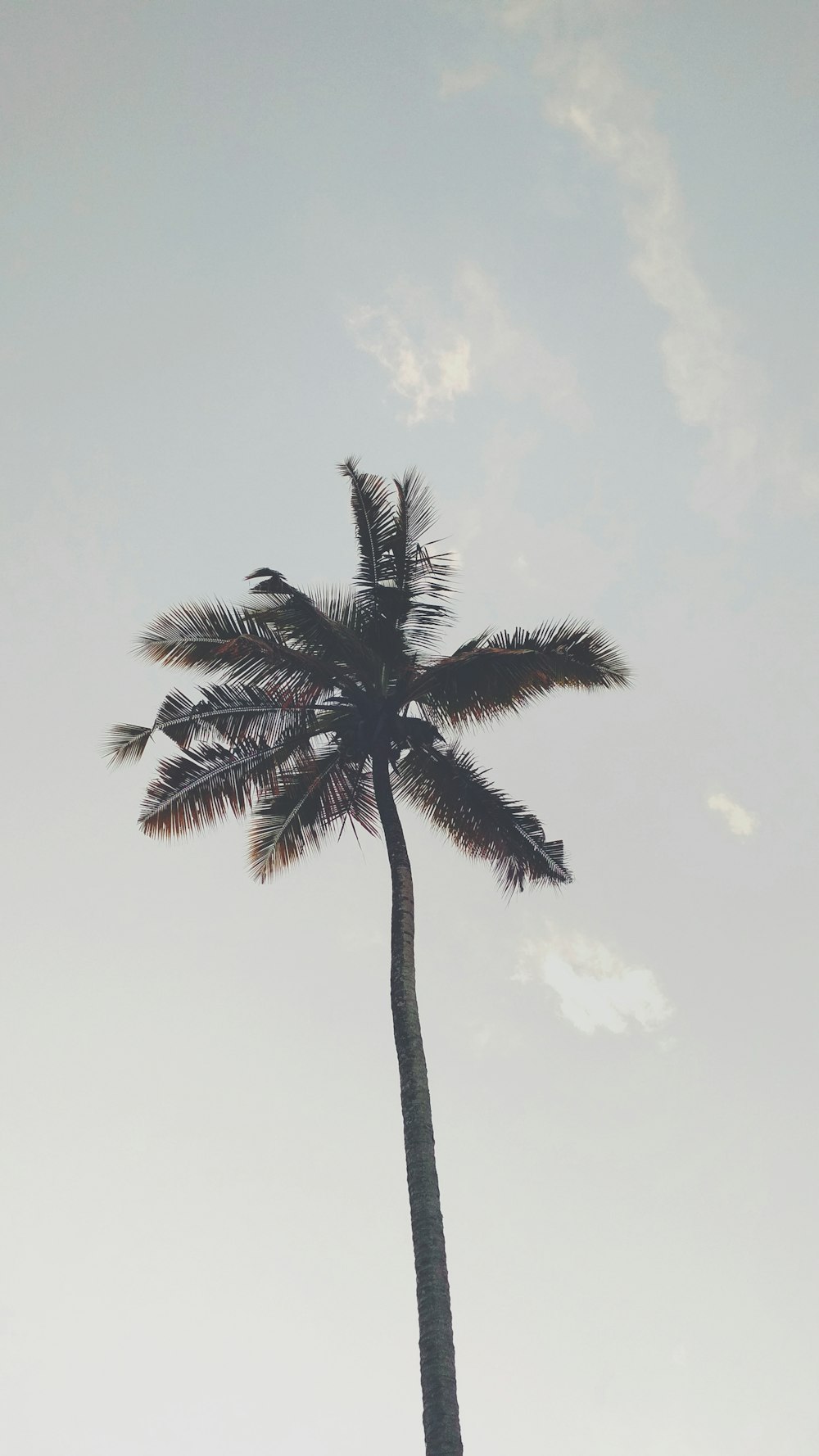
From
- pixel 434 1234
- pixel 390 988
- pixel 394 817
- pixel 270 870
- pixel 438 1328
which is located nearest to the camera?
pixel 438 1328

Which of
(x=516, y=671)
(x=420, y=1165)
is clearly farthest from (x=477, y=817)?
(x=420, y=1165)

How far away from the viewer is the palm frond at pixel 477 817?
16.3 m

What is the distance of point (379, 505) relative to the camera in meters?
17.2

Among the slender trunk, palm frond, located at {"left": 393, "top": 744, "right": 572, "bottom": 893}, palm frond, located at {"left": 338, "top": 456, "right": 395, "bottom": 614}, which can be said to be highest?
palm frond, located at {"left": 338, "top": 456, "right": 395, "bottom": 614}

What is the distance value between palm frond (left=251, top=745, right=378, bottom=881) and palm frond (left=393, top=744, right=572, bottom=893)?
97 cm

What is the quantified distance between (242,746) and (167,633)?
2.11 metres

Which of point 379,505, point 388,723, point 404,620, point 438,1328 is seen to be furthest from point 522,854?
point 438,1328

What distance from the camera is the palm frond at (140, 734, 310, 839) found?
52.4ft

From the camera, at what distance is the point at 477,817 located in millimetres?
16453

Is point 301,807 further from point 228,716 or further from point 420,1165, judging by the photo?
point 420,1165

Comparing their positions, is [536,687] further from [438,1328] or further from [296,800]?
[438,1328]

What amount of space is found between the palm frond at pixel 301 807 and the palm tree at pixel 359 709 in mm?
24

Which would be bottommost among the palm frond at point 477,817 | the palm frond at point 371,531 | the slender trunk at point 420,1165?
the slender trunk at point 420,1165

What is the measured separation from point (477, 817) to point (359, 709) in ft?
8.62
